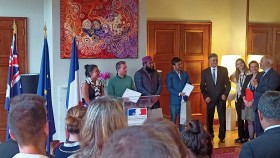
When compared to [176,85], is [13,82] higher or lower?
higher

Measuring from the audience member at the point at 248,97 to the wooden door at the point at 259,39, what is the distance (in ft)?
5.90

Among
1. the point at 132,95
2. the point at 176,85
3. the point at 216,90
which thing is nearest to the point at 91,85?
the point at 132,95

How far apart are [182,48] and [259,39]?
165 cm

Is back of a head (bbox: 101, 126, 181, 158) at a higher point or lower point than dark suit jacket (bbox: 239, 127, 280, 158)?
higher

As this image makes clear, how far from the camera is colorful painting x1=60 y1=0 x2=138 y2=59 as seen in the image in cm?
591

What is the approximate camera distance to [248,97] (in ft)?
19.4

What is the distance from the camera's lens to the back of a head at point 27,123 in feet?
5.84

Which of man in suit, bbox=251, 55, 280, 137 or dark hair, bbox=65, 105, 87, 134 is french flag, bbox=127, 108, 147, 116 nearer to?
man in suit, bbox=251, 55, 280, 137

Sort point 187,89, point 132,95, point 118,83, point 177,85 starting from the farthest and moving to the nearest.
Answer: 1. point 177,85
2. point 187,89
3. point 118,83
4. point 132,95

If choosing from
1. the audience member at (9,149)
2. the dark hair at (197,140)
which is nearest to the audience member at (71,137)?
the audience member at (9,149)

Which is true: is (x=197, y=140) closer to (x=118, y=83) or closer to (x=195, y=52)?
(x=118, y=83)

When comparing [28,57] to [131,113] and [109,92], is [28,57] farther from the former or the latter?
[131,113]

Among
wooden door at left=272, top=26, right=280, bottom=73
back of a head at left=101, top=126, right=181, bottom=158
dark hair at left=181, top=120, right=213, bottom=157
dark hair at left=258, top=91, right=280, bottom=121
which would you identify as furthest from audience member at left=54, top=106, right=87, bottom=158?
wooden door at left=272, top=26, right=280, bottom=73

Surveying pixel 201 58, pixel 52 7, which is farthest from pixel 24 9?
pixel 201 58
